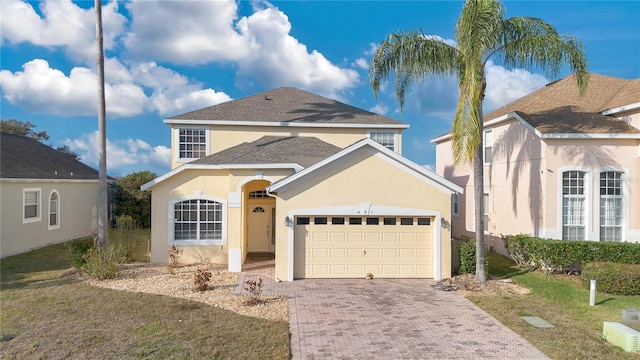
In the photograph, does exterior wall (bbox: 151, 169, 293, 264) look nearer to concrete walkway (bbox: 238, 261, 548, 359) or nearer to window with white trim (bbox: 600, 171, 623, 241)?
concrete walkway (bbox: 238, 261, 548, 359)

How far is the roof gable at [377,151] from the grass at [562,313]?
394 cm

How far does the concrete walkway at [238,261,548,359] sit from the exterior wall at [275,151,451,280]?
2257 millimetres

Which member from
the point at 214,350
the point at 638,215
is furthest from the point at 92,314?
the point at 638,215

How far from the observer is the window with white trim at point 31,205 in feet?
59.6

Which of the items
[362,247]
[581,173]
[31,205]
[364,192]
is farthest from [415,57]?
[31,205]

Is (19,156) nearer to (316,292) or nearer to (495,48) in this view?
(316,292)

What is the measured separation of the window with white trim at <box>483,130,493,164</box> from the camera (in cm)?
1969

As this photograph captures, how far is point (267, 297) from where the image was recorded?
11.0m

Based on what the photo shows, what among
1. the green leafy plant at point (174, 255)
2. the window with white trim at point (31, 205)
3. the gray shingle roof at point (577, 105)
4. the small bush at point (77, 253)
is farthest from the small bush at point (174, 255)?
the gray shingle roof at point (577, 105)

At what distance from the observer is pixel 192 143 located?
64.3 feet

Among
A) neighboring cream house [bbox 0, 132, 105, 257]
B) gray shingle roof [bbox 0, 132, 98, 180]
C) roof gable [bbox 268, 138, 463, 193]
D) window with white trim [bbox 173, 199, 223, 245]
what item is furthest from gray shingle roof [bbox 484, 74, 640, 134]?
gray shingle roof [bbox 0, 132, 98, 180]

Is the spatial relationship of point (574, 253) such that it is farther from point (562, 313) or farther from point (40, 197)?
point (40, 197)

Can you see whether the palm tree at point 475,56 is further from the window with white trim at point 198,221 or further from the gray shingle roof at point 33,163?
the gray shingle roof at point 33,163

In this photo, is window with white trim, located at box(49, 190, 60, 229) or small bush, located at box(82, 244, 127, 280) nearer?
small bush, located at box(82, 244, 127, 280)
